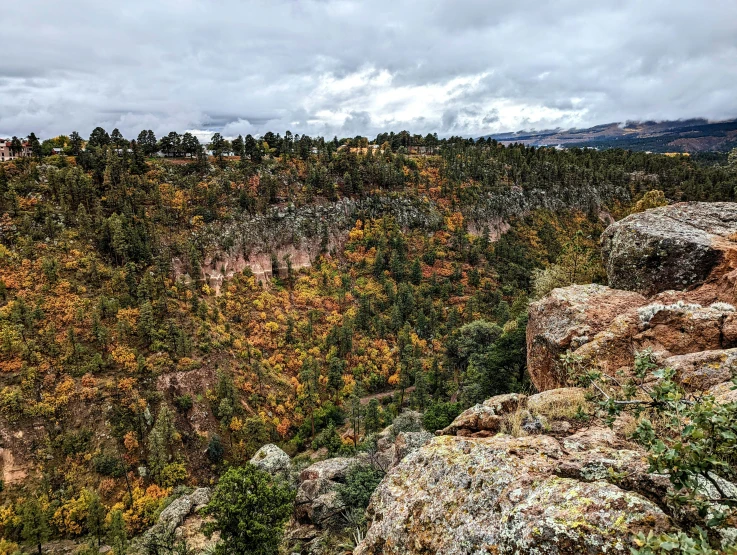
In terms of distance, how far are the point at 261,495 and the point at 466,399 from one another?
103 feet

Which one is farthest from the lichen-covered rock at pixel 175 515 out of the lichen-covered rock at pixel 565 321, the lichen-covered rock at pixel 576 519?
the lichen-covered rock at pixel 576 519

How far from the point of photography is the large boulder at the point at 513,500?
5.68 m

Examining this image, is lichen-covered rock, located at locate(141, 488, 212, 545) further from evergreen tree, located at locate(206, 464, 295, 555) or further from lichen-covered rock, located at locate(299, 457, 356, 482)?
evergreen tree, located at locate(206, 464, 295, 555)

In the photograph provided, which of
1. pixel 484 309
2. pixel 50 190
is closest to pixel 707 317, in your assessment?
pixel 484 309

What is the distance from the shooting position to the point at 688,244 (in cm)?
1588

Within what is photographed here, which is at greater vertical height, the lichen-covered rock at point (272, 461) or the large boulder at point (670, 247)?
the large boulder at point (670, 247)

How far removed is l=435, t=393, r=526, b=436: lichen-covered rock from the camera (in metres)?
11.5

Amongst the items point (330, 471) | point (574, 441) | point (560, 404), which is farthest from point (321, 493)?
point (574, 441)

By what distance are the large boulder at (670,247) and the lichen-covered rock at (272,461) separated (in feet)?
122

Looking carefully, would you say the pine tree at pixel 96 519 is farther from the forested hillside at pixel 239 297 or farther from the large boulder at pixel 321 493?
the large boulder at pixel 321 493

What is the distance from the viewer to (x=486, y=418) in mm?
11805

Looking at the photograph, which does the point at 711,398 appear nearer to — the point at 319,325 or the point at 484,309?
the point at 319,325

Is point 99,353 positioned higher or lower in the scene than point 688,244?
lower

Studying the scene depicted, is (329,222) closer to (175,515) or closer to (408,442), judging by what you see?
(408,442)
